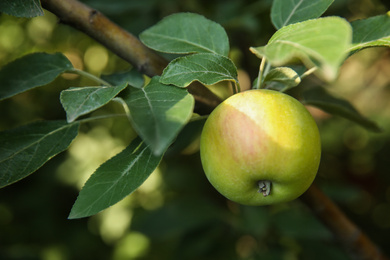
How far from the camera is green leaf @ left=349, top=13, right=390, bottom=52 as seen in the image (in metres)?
0.62

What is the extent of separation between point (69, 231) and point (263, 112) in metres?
1.57

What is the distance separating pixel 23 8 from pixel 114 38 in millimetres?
165

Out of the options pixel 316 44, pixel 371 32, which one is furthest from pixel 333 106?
pixel 316 44

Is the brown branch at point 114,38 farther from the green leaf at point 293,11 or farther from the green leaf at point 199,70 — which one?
the green leaf at point 293,11

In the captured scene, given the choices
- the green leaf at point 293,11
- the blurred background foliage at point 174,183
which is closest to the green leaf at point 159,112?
the green leaf at point 293,11

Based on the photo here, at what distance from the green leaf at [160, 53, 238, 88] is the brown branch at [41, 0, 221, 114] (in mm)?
89

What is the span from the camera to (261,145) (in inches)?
22.3

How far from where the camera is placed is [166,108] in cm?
51

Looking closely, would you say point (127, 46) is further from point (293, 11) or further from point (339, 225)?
point (339, 225)

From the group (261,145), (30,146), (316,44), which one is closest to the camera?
(316,44)

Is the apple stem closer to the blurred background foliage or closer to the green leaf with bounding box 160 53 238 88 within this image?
the green leaf with bounding box 160 53 238 88

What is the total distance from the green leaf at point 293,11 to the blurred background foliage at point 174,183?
1.40 ft

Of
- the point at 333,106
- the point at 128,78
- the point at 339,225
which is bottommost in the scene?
the point at 339,225

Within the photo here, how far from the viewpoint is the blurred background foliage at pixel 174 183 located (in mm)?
1491
